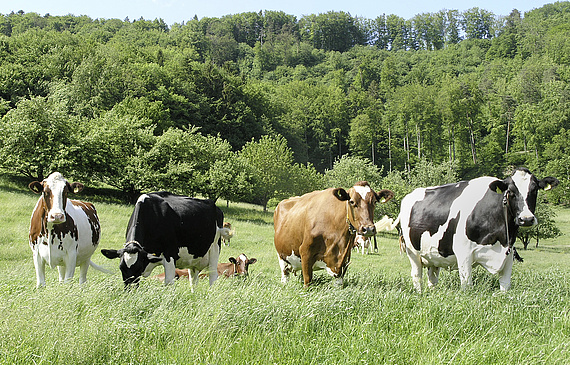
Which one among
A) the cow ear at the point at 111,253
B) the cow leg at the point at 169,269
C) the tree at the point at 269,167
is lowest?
the tree at the point at 269,167

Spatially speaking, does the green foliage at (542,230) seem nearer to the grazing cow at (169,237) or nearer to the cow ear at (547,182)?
the cow ear at (547,182)

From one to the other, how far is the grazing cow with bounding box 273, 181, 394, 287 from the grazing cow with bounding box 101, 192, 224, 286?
187 centimetres

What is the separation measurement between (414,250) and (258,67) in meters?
171

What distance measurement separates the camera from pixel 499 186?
7438 millimetres

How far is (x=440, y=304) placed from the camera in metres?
5.77

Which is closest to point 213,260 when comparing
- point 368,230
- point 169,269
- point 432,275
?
point 169,269

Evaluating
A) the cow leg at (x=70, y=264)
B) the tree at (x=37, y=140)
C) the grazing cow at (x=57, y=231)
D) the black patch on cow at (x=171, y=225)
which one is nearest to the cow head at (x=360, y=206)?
the black patch on cow at (x=171, y=225)

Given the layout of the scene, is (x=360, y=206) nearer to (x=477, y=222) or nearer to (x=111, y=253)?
(x=477, y=222)

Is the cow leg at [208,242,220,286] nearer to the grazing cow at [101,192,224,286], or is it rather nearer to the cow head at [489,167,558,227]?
the grazing cow at [101,192,224,286]

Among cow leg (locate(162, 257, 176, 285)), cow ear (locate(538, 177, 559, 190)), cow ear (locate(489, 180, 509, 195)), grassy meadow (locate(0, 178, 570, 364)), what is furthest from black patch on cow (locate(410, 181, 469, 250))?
cow leg (locate(162, 257, 176, 285))

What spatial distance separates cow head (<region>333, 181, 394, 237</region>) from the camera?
6939mm

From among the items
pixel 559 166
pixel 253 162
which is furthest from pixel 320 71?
pixel 253 162

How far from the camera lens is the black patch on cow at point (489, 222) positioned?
7.40 m

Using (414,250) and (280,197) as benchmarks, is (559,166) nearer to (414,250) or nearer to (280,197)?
(280,197)
